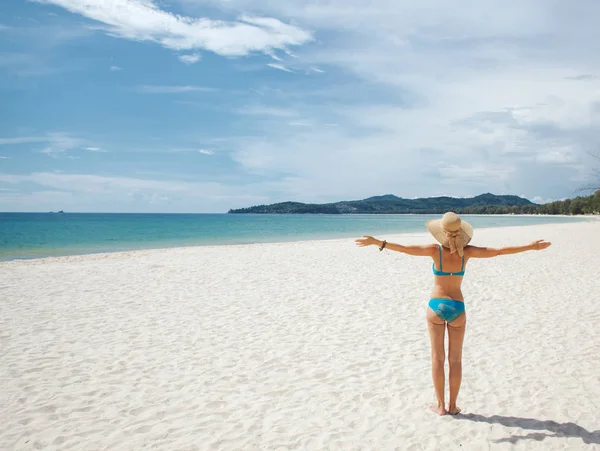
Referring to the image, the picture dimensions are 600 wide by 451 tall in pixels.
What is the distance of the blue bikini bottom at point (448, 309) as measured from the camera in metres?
4.12

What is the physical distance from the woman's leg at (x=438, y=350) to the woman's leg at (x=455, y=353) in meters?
0.07

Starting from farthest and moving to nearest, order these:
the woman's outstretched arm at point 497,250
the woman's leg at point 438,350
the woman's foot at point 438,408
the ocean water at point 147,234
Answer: the ocean water at point 147,234 < the woman's foot at point 438,408 < the woman's leg at point 438,350 < the woman's outstretched arm at point 497,250

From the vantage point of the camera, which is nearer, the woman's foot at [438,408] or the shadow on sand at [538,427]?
the shadow on sand at [538,427]

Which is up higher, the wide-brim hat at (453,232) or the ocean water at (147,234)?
the wide-brim hat at (453,232)

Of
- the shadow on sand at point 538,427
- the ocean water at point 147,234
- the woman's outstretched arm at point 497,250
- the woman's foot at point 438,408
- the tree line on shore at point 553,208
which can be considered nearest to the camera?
the shadow on sand at point 538,427

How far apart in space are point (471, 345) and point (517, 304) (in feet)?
10.8

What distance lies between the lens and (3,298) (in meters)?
10.1

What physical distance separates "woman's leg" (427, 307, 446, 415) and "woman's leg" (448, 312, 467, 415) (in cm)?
7

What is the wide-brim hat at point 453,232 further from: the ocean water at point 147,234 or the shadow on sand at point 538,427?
the ocean water at point 147,234

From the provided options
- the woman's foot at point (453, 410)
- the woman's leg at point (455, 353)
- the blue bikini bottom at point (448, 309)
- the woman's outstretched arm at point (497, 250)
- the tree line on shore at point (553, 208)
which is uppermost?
the tree line on shore at point (553, 208)

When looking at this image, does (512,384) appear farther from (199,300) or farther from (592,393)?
(199,300)

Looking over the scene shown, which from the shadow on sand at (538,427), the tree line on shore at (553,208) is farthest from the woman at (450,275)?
the tree line on shore at (553,208)

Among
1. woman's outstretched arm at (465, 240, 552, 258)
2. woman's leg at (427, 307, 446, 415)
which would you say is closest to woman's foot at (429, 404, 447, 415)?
woman's leg at (427, 307, 446, 415)

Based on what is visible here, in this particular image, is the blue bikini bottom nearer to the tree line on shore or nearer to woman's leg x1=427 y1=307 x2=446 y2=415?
woman's leg x1=427 y1=307 x2=446 y2=415
